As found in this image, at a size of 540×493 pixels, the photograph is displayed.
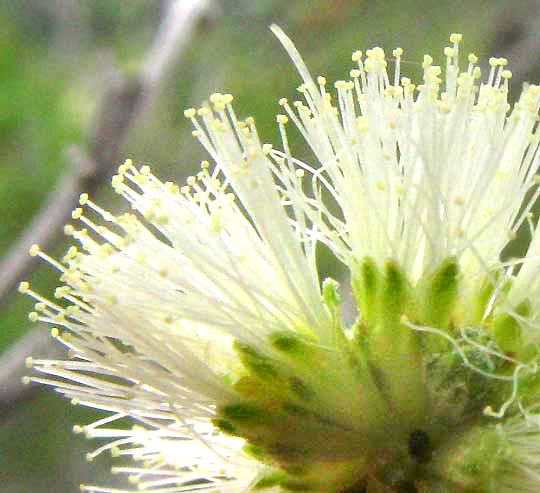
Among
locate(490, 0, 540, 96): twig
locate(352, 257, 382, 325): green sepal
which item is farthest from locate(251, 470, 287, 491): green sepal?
locate(490, 0, 540, 96): twig

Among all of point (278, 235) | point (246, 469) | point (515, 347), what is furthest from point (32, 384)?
point (515, 347)

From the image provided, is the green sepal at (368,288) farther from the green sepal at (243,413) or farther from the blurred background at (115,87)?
the blurred background at (115,87)

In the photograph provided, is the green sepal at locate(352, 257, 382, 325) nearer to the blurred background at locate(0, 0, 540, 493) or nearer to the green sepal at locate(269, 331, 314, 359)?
the green sepal at locate(269, 331, 314, 359)

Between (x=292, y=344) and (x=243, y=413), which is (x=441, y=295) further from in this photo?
(x=243, y=413)

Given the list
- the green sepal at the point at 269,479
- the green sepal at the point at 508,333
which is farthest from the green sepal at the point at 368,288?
the green sepal at the point at 269,479

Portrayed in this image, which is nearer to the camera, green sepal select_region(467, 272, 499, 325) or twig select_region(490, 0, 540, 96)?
green sepal select_region(467, 272, 499, 325)

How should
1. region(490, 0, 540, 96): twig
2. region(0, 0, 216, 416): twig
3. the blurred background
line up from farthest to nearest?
region(490, 0, 540, 96): twig
the blurred background
region(0, 0, 216, 416): twig

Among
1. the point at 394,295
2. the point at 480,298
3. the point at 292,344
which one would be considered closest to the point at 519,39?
the point at 480,298
